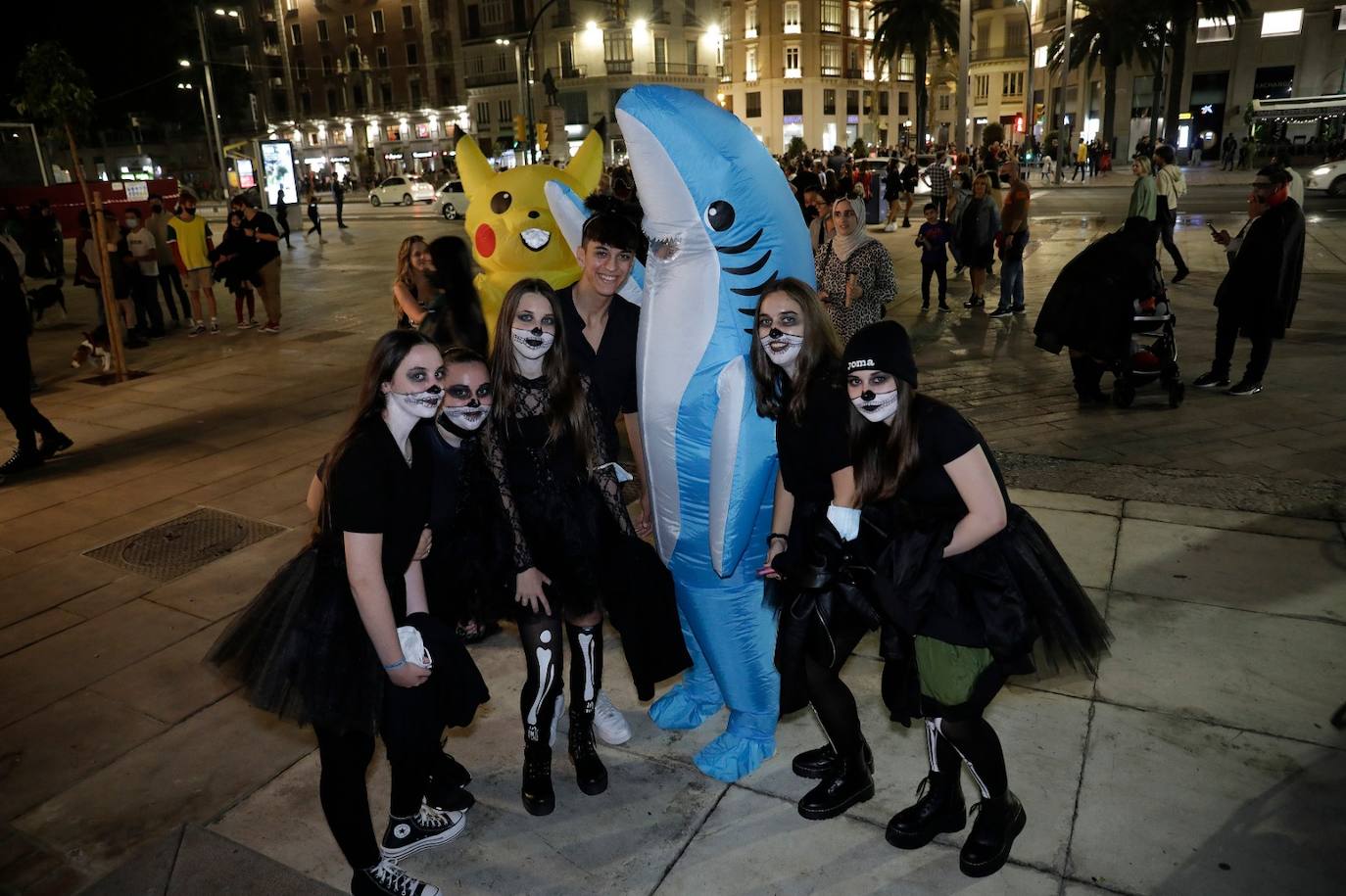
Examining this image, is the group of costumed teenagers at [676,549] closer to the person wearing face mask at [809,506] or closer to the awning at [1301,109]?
the person wearing face mask at [809,506]

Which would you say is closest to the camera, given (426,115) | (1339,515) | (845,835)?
(845,835)

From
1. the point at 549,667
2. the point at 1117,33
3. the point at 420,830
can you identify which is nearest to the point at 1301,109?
the point at 1117,33

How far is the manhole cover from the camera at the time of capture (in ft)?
39.1

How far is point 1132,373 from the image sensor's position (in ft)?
24.2

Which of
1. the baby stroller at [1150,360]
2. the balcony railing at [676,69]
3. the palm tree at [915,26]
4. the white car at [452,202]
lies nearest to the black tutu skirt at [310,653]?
the baby stroller at [1150,360]

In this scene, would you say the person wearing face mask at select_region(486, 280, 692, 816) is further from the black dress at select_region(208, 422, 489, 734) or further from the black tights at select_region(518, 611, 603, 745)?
the black dress at select_region(208, 422, 489, 734)

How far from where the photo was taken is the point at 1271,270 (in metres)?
7.13

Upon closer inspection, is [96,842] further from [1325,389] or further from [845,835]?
[1325,389]

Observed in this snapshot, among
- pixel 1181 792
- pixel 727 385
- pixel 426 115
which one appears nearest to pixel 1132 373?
pixel 1181 792

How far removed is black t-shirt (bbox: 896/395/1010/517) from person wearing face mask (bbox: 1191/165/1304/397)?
237 inches

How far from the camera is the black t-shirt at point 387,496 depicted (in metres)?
2.37

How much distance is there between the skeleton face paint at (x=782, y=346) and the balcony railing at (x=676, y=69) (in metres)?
58.7

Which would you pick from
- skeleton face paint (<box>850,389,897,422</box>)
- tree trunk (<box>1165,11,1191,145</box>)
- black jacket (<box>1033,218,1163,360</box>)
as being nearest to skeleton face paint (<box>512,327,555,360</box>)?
skeleton face paint (<box>850,389,897,422</box>)

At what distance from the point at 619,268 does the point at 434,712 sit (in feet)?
6.31
